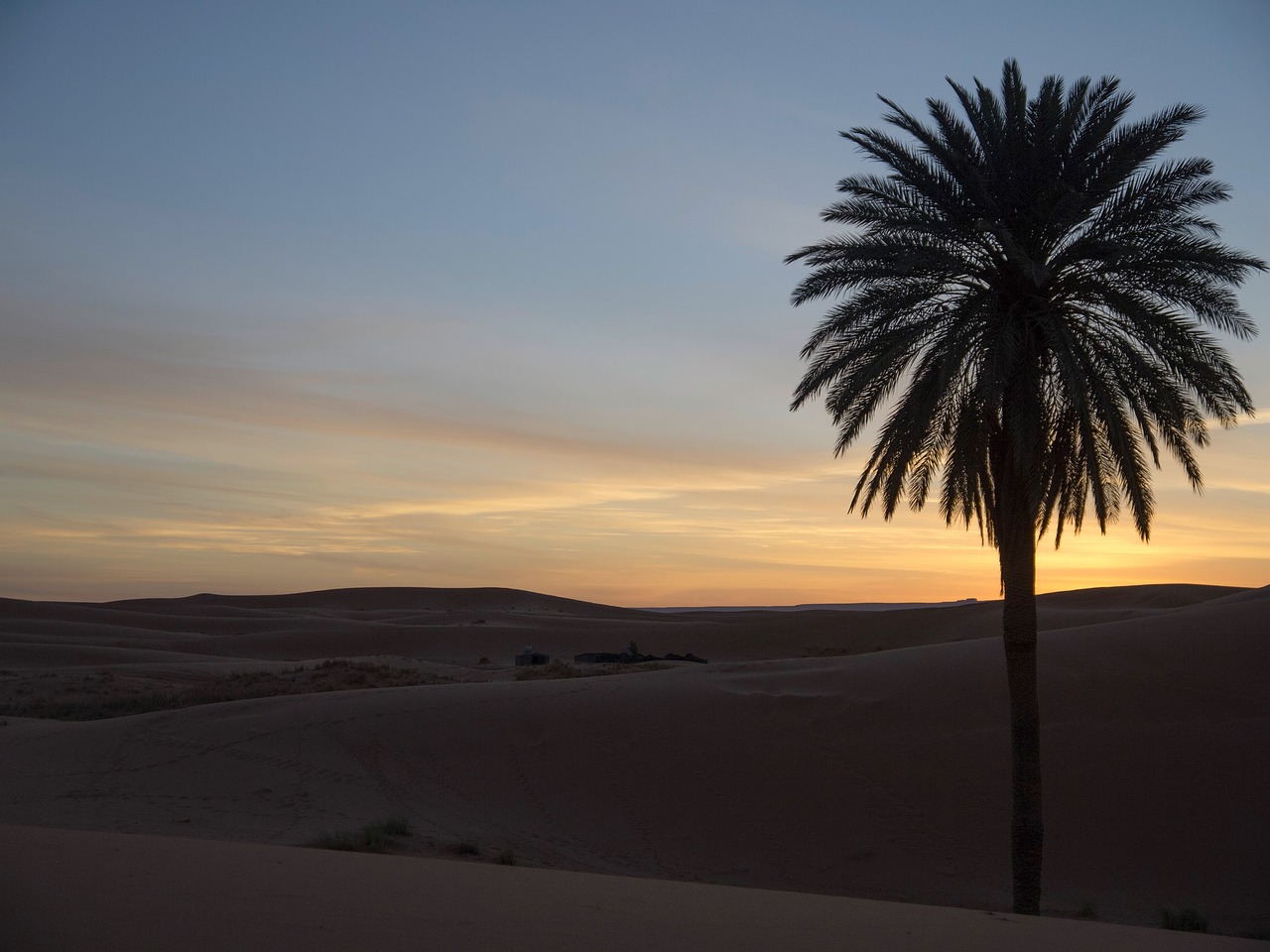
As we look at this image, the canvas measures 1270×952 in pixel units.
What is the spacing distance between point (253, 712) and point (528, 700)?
239 inches

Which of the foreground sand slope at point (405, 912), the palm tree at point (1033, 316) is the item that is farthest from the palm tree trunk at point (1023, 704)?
the foreground sand slope at point (405, 912)

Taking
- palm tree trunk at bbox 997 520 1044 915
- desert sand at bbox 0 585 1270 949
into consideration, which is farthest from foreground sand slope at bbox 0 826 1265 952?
palm tree trunk at bbox 997 520 1044 915

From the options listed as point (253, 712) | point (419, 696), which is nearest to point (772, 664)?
point (419, 696)

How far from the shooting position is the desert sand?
715 centimetres

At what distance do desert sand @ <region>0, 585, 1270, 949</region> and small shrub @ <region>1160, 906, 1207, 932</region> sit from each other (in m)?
0.24

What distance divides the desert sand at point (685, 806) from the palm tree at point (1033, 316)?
3576 millimetres

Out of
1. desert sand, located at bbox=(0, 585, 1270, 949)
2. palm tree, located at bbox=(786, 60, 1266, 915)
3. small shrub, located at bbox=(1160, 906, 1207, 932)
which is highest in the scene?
palm tree, located at bbox=(786, 60, 1266, 915)

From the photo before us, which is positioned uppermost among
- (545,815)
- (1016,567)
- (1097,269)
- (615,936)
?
(1097,269)

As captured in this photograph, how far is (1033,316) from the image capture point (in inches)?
476

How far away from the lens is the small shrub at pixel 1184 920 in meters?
11.5

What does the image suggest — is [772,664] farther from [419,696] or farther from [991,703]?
[419,696]

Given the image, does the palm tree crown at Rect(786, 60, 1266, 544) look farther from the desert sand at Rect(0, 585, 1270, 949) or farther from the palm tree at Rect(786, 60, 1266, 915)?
the desert sand at Rect(0, 585, 1270, 949)

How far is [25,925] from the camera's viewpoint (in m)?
5.83

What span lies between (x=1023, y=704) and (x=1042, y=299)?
208 inches
